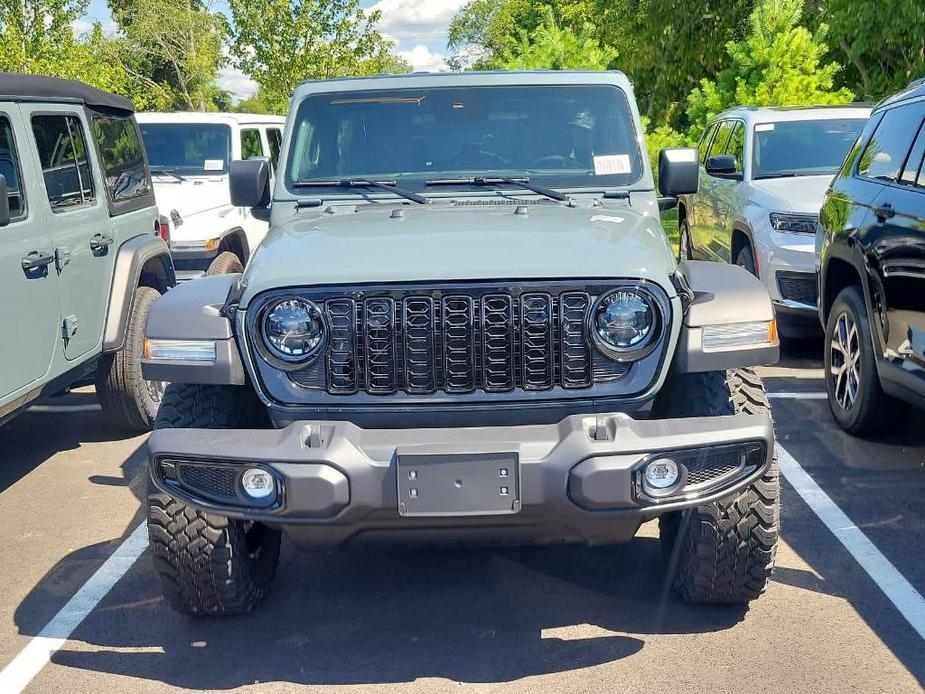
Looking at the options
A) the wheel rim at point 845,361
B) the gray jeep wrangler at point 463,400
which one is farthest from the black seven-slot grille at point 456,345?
the wheel rim at point 845,361

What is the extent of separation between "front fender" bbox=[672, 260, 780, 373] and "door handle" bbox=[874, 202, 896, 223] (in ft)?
6.72

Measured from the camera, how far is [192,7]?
2141 inches

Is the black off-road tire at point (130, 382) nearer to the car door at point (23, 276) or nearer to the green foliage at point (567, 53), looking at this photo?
the car door at point (23, 276)

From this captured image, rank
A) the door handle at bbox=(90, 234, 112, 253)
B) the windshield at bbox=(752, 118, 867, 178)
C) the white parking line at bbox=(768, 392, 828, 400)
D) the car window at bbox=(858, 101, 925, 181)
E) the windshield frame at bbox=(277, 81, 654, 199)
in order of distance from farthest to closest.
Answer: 1. the windshield at bbox=(752, 118, 867, 178)
2. the white parking line at bbox=(768, 392, 828, 400)
3. the door handle at bbox=(90, 234, 112, 253)
4. the car window at bbox=(858, 101, 925, 181)
5. the windshield frame at bbox=(277, 81, 654, 199)

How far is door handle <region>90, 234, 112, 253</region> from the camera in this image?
6.09 metres

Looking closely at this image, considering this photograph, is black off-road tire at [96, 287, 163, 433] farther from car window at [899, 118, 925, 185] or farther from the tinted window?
car window at [899, 118, 925, 185]

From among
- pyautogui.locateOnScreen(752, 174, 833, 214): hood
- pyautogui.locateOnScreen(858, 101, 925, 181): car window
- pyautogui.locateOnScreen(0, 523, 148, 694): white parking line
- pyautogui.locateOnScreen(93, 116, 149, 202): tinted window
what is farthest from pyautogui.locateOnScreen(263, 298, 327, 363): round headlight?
pyautogui.locateOnScreen(752, 174, 833, 214): hood

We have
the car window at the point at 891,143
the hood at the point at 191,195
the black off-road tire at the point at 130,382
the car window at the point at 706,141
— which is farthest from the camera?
the car window at the point at 706,141

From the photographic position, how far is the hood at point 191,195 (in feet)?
33.3

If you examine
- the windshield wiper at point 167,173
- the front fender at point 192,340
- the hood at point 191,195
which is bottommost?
the hood at point 191,195

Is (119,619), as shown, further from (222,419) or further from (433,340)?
(433,340)

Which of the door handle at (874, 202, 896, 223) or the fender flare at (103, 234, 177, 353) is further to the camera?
the fender flare at (103, 234, 177, 353)

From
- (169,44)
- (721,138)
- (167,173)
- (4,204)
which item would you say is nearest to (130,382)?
(4,204)

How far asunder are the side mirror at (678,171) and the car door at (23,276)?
2.86m
